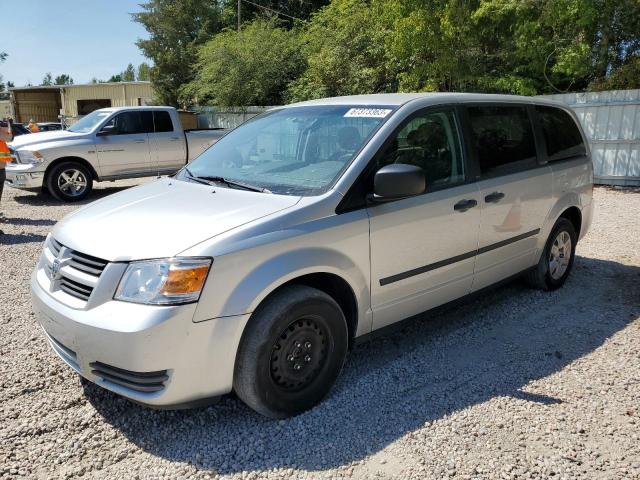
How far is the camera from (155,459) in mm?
2811

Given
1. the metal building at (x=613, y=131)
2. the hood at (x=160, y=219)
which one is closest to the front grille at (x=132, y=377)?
the hood at (x=160, y=219)

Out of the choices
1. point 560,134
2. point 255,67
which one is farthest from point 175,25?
point 560,134

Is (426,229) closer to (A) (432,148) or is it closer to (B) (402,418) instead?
(A) (432,148)

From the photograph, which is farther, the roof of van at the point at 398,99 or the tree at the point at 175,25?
the tree at the point at 175,25

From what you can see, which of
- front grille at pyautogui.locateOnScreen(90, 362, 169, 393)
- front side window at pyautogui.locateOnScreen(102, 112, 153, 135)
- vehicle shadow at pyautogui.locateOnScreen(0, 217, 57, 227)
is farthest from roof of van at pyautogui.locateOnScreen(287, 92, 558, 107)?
front side window at pyautogui.locateOnScreen(102, 112, 153, 135)

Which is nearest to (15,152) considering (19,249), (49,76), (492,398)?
(19,249)

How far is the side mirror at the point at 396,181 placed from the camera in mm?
3246

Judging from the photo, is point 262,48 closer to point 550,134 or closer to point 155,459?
point 550,134

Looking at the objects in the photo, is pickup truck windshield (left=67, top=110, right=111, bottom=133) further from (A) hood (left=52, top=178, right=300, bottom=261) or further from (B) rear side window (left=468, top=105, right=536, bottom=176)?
(B) rear side window (left=468, top=105, right=536, bottom=176)

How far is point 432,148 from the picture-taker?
Answer: 3.91 meters

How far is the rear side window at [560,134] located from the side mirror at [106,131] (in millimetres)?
8873

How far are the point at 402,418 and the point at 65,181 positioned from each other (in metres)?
9.61

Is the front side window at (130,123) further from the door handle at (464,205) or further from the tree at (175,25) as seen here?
the tree at (175,25)

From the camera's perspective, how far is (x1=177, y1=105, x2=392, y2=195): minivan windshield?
3.49 m
